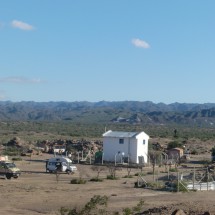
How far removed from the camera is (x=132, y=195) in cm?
3469

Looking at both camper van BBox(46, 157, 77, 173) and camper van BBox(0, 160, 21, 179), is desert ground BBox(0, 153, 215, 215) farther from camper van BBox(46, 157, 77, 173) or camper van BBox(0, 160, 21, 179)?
camper van BBox(46, 157, 77, 173)

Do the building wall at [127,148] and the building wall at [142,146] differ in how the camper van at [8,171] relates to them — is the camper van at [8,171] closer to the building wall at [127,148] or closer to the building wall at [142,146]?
the building wall at [127,148]

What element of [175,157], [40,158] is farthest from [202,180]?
[40,158]

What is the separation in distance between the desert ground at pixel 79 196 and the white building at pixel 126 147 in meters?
13.8

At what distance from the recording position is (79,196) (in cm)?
3372

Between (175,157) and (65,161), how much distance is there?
777 inches

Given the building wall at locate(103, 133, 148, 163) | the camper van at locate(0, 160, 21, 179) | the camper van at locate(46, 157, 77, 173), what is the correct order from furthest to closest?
the building wall at locate(103, 133, 148, 163) < the camper van at locate(46, 157, 77, 173) < the camper van at locate(0, 160, 21, 179)

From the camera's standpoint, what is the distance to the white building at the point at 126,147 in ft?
200

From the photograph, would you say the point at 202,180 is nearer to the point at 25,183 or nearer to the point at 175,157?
the point at 25,183

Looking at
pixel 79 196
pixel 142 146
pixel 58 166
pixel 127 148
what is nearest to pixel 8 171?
pixel 58 166

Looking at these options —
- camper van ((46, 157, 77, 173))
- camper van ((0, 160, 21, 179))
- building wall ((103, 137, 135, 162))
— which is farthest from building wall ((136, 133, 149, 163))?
camper van ((0, 160, 21, 179))

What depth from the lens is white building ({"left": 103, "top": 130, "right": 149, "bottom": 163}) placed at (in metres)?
60.9

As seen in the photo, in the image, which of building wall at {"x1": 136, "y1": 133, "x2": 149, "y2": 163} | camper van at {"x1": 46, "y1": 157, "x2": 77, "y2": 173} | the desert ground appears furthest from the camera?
building wall at {"x1": 136, "y1": 133, "x2": 149, "y2": 163}

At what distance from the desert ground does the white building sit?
13.8 m
